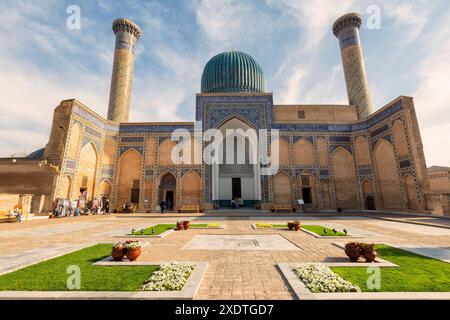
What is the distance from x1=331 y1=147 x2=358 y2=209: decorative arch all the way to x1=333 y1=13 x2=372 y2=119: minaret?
5.32m

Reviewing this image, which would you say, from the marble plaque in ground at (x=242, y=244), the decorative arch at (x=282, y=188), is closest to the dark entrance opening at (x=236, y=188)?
the decorative arch at (x=282, y=188)

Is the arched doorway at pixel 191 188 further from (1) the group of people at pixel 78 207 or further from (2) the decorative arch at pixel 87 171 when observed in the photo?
(2) the decorative arch at pixel 87 171

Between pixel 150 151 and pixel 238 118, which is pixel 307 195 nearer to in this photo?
pixel 238 118

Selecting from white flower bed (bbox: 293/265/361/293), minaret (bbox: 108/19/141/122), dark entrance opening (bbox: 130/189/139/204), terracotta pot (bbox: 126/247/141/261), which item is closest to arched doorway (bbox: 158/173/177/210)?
dark entrance opening (bbox: 130/189/139/204)

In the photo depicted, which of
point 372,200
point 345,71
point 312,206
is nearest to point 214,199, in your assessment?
point 312,206

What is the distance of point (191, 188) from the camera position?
20891 mm

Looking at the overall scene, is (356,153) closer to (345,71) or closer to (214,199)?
(345,71)

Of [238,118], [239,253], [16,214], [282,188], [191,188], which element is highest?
[238,118]

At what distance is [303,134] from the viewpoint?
2172cm

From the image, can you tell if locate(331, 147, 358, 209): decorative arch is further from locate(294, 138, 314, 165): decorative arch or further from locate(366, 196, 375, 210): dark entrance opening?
locate(294, 138, 314, 165): decorative arch

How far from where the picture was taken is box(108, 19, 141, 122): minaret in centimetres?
2345

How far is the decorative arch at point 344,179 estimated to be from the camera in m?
20.2

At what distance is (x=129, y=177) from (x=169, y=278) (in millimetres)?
19472

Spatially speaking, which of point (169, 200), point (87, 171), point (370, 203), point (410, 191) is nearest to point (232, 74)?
point (169, 200)
